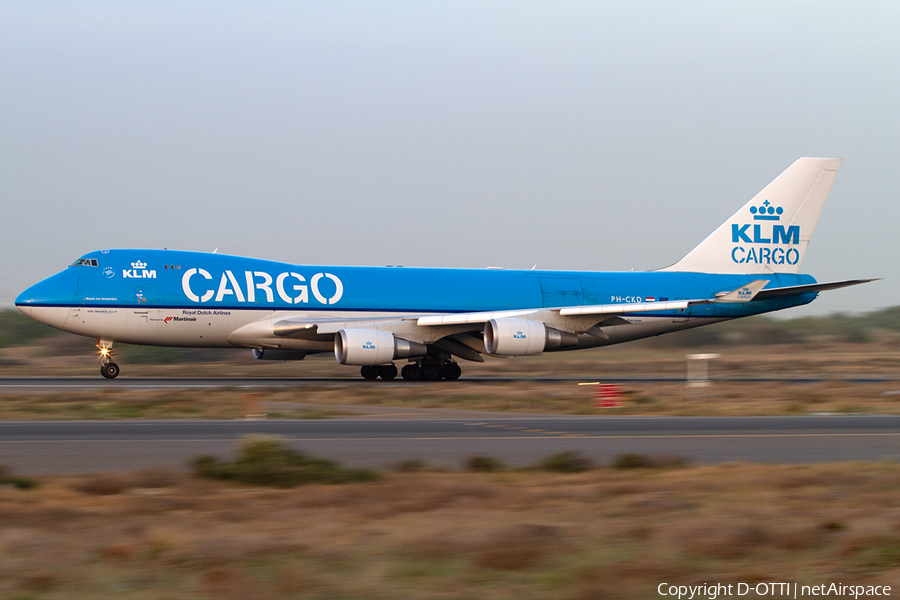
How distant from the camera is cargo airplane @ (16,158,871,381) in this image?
2789 centimetres

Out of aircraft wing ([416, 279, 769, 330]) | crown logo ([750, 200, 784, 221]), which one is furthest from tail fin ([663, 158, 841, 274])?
aircraft wing ([416, 279, 769, 330])

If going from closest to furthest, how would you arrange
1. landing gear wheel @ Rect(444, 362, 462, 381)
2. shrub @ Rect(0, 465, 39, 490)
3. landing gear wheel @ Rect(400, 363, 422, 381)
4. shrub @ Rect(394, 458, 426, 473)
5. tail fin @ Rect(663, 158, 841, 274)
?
shrub @ Rect(0, 465, 39, 490), shrub @ Rect(394, 458, 426, 473), landing gear wheel @ Rect(400, 363, 422, 381), landing gear wheel @ Rect(444, 362, 462, 381), tail fin @ Rect(663, 158, 841, 274)

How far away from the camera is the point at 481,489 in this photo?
971 centimetres

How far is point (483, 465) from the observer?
38.0 ft

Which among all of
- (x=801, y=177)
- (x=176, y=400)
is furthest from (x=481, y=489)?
(x=801, y=177)

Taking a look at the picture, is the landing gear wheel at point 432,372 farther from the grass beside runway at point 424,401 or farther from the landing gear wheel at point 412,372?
the grass beside runway at point 424,401

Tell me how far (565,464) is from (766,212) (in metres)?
27.3

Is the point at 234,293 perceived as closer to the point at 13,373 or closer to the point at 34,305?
the point at 34,305

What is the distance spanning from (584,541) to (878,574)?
215cm

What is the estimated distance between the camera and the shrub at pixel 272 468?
34.3 feet

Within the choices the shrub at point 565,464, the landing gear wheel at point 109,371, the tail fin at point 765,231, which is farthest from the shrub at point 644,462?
the tail fin at point 765,231

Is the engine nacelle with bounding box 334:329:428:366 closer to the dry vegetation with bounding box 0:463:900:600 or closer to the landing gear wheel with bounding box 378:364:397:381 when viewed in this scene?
the landing gear wheel with bounding box 378:364:397:381

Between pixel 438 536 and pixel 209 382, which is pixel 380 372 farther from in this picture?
pixel 438 536

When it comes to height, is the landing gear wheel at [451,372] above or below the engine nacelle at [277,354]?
below
